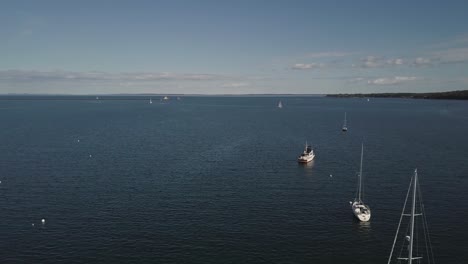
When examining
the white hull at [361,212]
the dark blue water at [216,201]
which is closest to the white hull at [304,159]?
the dark blue water at [216,201]

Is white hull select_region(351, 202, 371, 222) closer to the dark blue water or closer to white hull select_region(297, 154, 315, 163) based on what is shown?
the dark blue water

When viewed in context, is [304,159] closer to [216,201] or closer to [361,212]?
[216,201]

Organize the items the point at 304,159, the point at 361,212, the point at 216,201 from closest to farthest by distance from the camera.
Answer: the point at 361,212 < the point at 216,201 < the point at 304,159

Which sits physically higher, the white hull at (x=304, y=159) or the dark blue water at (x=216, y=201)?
the white hull at (x=304, y=159)

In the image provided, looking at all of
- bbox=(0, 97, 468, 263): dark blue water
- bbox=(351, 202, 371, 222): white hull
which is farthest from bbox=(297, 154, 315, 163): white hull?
bbox=(351, 202, 371, 222): white hull

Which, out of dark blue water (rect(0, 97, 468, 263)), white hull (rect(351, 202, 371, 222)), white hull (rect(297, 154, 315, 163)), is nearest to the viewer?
dark blue water (rect(0, 97, 468, 263))

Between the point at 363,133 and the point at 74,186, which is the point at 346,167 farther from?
the point at 363,133

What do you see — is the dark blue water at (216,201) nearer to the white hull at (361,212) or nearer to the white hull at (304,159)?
the white hull at (361,212)

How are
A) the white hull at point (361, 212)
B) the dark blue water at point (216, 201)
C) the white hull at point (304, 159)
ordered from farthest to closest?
the white hull at point (304, 159)
the white hull at point (361, 212)
the dark blue water at point (216, 201)

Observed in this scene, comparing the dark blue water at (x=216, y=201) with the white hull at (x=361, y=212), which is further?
the white hull at (x=361, y=212)

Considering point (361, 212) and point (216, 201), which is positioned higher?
point (361, 212)

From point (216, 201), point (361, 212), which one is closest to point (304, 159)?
point (216, 201)

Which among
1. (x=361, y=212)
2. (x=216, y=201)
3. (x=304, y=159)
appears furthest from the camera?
(x=304, y=159)

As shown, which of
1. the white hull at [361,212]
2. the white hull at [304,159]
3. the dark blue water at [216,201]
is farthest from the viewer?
the white hull at [304,159]
